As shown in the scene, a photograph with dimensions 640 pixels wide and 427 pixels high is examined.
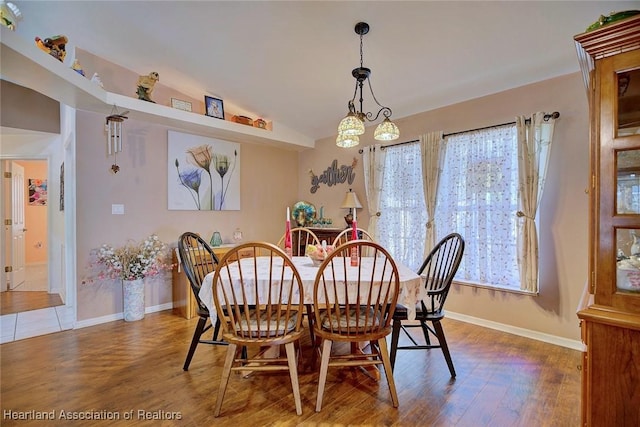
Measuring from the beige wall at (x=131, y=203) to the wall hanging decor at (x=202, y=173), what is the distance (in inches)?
3.5

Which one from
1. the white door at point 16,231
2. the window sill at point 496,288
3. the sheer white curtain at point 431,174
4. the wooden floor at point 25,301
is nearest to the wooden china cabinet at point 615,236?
the window sill at point 496,288

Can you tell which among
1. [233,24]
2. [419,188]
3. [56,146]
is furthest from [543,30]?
[56,146]

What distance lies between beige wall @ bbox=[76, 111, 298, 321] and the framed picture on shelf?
632 millimetres

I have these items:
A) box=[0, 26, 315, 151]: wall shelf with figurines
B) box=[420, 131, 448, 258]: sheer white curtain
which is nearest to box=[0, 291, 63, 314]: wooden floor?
box=[0, 26, 315, 151]: wall shelf with figurines

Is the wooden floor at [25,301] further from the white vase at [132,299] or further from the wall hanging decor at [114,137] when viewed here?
the wall hanging decor at [114,137]

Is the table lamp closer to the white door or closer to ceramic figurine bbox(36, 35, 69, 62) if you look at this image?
ceramic figurine bbox(36, 35, 69, 62)

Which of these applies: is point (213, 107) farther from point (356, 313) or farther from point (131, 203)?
point (356, 313)

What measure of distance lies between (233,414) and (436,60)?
128 inches

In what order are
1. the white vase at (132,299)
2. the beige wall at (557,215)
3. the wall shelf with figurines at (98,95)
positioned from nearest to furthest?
the wall shelf with figurines at (98,95) < the beige wall at (557,215) < the white vase at (132,299)

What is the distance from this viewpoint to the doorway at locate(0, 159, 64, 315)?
4.17 meters

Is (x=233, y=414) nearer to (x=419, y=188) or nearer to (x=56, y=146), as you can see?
(x=419, y=188)

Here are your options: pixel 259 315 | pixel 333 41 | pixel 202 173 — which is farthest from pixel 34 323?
pixel 333 41

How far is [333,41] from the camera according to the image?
2.75 m

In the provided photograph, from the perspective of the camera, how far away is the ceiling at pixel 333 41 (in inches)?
91.7
